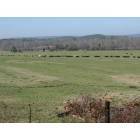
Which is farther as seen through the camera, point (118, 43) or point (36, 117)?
point (118, 43)

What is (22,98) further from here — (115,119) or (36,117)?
(115,119)

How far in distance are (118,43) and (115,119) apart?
6527 inches

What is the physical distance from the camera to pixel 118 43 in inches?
6944

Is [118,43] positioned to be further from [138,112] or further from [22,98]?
[138,112]

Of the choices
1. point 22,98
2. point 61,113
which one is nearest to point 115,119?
point 61,113

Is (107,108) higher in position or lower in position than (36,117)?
higher

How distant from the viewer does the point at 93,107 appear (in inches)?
545
